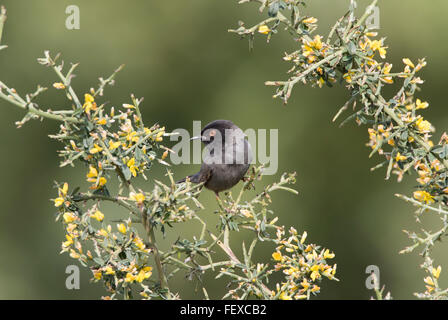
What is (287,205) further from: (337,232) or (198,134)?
(198,134)

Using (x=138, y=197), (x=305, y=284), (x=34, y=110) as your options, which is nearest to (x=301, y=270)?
(x=305, y=284)

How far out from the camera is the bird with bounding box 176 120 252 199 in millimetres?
3857

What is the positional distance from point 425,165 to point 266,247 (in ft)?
20.0

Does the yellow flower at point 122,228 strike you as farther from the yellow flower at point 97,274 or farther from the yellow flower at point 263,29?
the yellow flower at point 263,29

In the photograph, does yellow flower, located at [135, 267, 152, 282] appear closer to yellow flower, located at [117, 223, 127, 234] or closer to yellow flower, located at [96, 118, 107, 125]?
yellow flower, located at [117, 223, 127, 234]

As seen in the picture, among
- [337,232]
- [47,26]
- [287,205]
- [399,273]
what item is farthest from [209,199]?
[47,26]

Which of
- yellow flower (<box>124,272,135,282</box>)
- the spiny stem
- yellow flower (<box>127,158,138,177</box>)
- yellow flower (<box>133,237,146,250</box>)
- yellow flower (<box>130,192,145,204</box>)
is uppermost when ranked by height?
the spiny stem

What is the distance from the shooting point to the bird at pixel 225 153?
3.86 m

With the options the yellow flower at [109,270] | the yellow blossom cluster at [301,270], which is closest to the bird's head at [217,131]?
the yellow blossom cluster at [301,270]

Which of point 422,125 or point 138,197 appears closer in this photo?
point 138,197

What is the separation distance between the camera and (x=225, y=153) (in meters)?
3.88

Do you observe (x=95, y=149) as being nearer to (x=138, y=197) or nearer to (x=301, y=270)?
(x=138, y=197)

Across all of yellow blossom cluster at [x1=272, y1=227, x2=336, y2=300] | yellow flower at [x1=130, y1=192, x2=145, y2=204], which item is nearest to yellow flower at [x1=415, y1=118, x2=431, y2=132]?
yellow blossom cluster at [x1=272, y1=227, x2=336, y2=300]

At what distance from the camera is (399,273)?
723 centimetres
